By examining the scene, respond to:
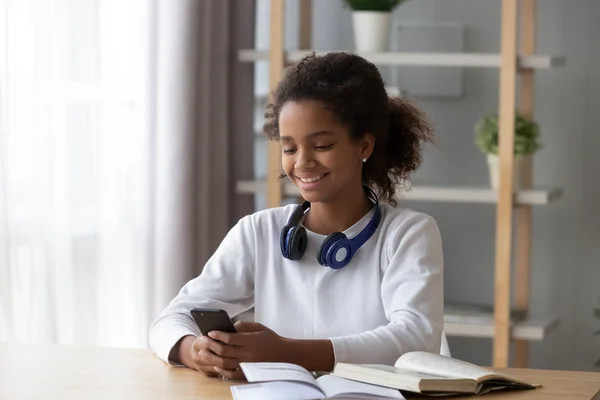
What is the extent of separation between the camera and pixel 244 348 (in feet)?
5.27

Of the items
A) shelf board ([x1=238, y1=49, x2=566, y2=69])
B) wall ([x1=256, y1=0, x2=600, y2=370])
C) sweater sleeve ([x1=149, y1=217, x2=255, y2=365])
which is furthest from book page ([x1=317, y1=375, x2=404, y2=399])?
wall ([x1=256, y1=0, x2=600, y2=370])

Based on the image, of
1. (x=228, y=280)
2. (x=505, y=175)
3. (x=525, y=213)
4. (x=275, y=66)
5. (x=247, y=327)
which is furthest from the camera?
(x=525, y=213)

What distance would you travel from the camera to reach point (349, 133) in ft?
6.14

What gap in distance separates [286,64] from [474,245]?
0.93 m

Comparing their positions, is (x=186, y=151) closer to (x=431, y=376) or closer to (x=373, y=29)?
(x=373, y=29)

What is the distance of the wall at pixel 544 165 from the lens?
3418 millimetres

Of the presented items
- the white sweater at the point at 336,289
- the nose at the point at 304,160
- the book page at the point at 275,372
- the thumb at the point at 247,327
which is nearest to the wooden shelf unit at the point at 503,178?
the white sweater at the point at 336,289

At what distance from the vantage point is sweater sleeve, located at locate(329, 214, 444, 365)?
167 centimetres

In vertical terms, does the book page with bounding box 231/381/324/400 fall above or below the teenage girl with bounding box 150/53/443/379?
below

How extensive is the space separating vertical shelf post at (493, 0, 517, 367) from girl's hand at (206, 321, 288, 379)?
4.94 ft

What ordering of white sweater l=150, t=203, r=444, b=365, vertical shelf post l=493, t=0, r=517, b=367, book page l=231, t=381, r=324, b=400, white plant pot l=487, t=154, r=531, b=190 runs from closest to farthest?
book page l=231, t=381, r=324, b=400 → white sweater l=150, t=203, r=444, b=365 → vertical shelf post l=493, t=0, r=517, b=367 → white plant pot l=487, t=154, r=531, b=190

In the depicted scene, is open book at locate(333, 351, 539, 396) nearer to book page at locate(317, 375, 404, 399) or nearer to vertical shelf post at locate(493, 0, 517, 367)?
book page at locate(317, 375, 404, 399)

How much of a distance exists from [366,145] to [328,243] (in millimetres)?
213

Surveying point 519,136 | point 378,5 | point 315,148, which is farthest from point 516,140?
point 315,148
